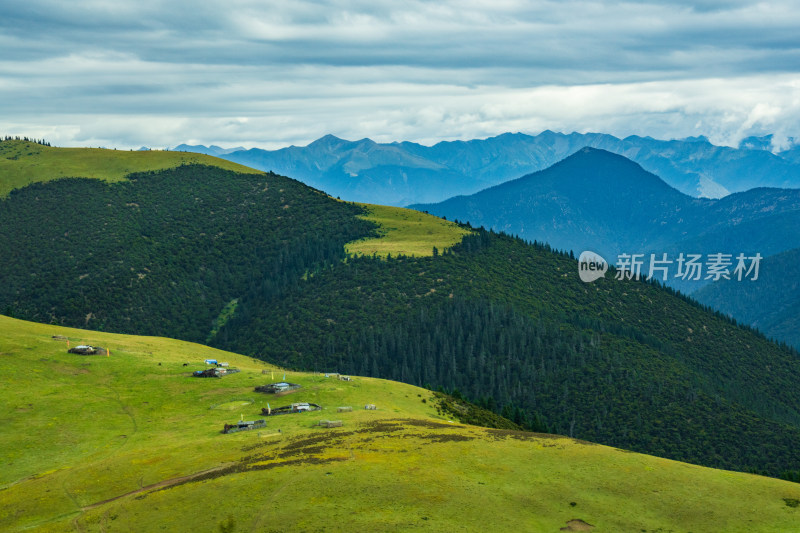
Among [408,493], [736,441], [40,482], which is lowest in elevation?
[736,441]

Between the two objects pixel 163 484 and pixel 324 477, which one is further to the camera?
pixel 163 484

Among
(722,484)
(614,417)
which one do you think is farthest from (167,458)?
(614,417)

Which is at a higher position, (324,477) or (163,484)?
(324,477)

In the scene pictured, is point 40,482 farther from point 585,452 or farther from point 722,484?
point 722,484

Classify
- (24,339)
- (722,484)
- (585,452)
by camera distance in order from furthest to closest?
1. (24,339)
2. (585,452)
3. (722,484)

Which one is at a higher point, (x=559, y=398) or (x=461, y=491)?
(x=461, y=491)

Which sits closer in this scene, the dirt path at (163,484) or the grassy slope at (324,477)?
the grassy slope at (324,477)

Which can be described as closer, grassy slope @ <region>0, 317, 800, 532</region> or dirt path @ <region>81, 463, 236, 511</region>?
grassy slope @ <region>0, 317, 800, 532</region>

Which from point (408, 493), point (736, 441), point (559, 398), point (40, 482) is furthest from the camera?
point (559, 398)
